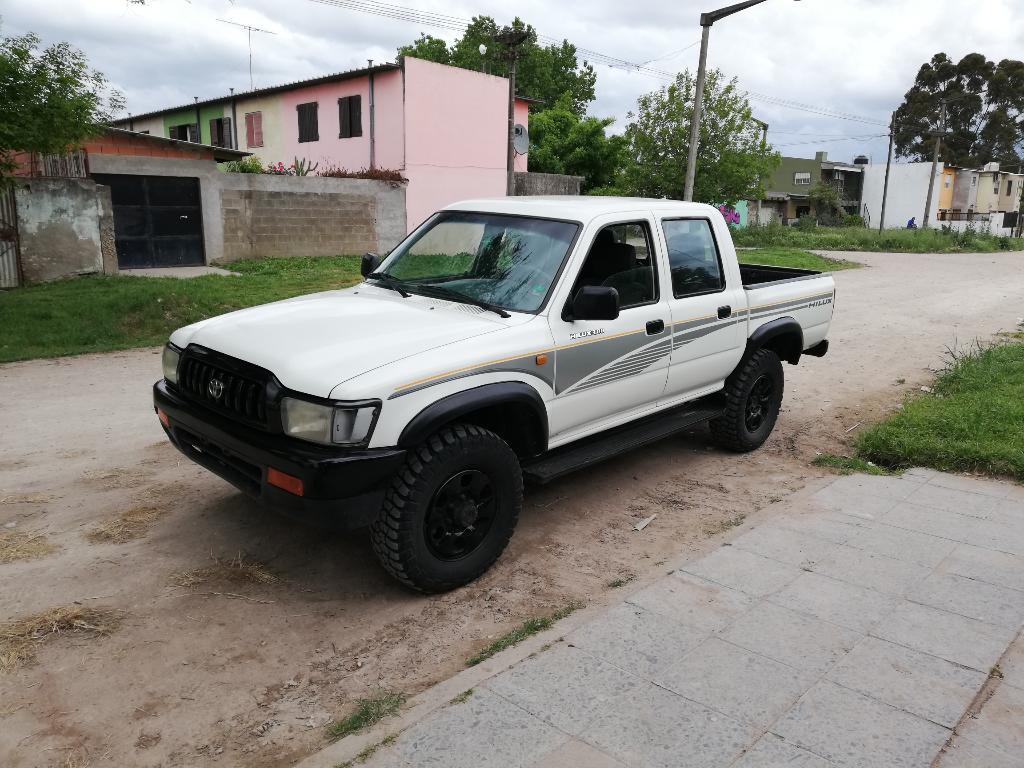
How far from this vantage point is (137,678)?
317cm

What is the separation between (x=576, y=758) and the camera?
2.66m

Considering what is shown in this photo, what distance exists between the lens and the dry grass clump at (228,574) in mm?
3948

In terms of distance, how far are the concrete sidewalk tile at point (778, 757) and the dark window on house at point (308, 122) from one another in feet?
88.7

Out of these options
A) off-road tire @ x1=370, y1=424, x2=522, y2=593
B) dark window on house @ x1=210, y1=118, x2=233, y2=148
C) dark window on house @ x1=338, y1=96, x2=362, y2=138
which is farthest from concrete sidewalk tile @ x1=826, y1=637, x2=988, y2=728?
dark window on house @ x1=210, y1=118, x2=233, y2=148

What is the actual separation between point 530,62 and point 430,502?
5024 cm

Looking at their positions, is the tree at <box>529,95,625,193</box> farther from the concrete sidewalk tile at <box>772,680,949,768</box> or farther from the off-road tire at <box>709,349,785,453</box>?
the concrete sidewalk tile at <box>772,680,949,768</box>

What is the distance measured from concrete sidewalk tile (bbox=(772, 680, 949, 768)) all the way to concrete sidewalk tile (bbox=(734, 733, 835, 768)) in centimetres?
4

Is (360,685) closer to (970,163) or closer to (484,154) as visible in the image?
(484,154)

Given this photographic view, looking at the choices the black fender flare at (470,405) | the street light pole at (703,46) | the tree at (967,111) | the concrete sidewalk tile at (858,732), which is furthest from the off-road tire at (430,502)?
the tree at (967,111)

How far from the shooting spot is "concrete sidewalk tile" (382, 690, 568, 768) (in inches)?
104

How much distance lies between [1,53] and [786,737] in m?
11.0

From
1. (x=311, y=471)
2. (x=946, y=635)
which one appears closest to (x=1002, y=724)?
(x=946, y=635)

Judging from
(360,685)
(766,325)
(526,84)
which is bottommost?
(360,685)

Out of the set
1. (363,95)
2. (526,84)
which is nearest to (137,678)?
(363,95)
